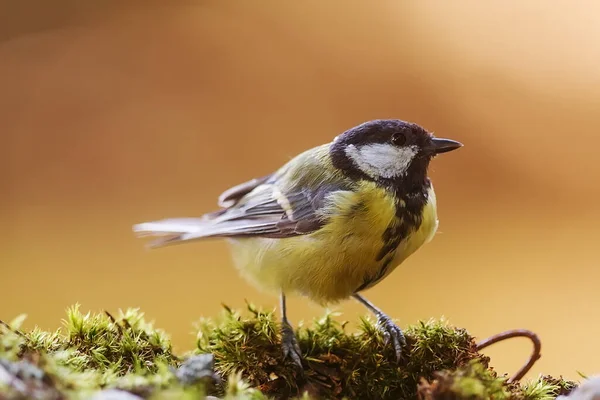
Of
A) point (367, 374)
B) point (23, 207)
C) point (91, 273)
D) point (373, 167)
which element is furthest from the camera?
point (23, 207)

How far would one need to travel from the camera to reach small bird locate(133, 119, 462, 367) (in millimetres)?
1053

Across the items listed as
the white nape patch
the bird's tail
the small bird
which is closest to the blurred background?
the bird's tail

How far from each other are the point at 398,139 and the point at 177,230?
532mm

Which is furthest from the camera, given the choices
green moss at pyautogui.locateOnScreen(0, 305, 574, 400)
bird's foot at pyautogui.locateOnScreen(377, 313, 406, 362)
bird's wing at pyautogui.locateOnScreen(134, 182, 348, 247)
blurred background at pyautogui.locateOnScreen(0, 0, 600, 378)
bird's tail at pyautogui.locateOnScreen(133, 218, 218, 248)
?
blurred background at pyautogui.locateOnScreen(0, 0, 600, 378)

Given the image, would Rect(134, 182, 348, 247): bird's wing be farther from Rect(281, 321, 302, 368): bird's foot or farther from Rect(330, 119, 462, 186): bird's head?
Rect(281, 321, 302, 368): bird's foot

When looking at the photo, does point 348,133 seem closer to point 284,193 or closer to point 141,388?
point 284,193

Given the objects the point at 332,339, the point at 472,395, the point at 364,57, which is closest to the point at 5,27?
the point at 364,57

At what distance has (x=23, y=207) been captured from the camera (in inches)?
107

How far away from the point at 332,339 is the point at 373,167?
1.07 feet

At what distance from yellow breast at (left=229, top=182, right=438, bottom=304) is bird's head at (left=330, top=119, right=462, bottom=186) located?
44 millimetres

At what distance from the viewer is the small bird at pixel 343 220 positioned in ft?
3.45

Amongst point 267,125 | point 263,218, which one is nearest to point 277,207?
point 263,218

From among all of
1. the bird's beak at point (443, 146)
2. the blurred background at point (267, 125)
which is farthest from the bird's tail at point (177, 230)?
the blurred background at point (267, 125)

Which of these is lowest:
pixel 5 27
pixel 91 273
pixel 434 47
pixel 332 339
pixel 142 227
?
pixel 332 339
